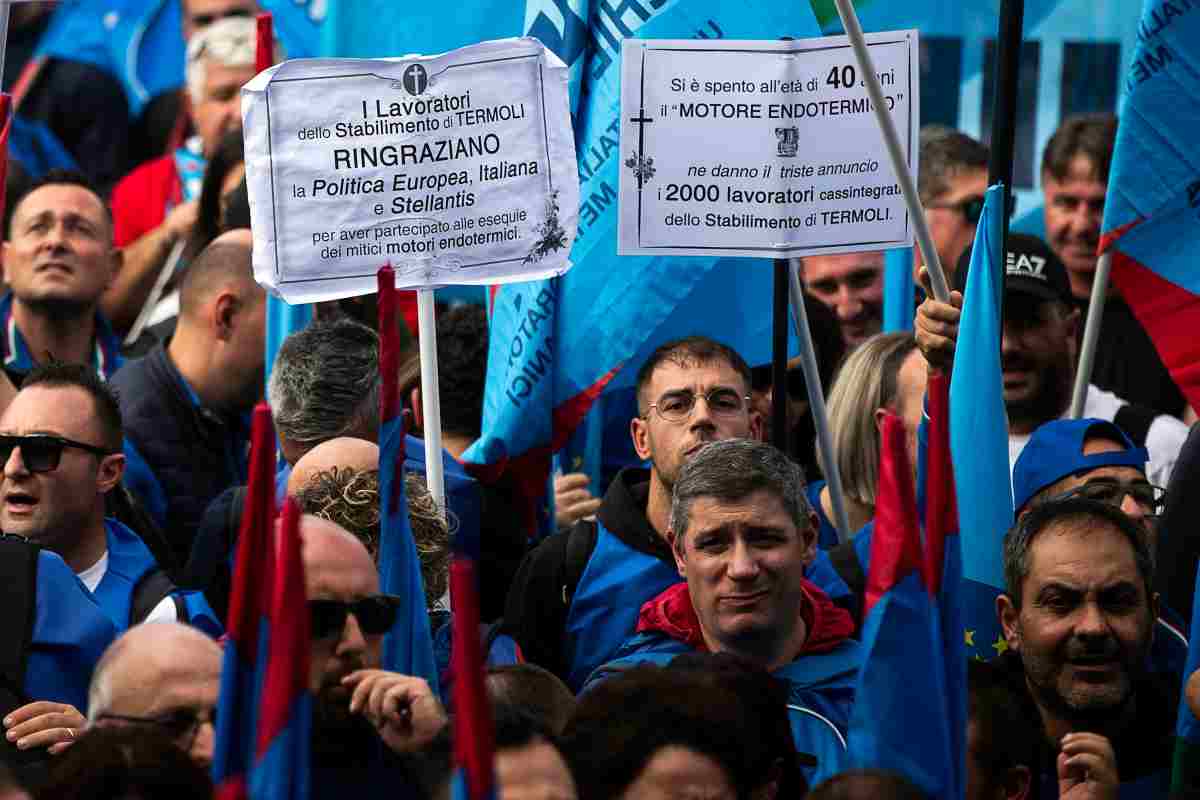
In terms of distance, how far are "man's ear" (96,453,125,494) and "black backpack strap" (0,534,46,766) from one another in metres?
0.70

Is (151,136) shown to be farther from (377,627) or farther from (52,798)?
(52,798)

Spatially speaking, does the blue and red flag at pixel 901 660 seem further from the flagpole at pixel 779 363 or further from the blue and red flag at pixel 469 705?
the flagpole at pixel 779 363

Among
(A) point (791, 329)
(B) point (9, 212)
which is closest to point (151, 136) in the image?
(B) point (9, 212)

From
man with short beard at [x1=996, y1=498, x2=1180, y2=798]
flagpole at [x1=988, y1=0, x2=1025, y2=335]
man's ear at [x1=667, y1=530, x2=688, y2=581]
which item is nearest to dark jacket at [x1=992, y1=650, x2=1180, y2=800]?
man with short beard at [x1=996, y1=498, x2=1180, y2=798]

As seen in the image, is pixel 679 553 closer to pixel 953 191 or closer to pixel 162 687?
pixel 162 687

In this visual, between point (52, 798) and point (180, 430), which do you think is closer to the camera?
point (52, 798)

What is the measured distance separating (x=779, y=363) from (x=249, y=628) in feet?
8.52

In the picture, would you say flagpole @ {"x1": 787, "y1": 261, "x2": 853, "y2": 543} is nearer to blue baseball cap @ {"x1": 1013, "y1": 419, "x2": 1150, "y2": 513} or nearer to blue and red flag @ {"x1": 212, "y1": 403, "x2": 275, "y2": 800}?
blue baseball cap @ {"x1": 1013, "y1": 419, "x2": 1150, "y2": 513}

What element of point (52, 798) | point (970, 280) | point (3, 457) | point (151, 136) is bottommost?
point (52, 798)

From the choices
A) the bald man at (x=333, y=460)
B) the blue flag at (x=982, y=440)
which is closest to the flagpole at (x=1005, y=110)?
the blue flag at (x=982, y=440)

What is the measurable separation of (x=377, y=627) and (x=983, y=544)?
64.6 inches

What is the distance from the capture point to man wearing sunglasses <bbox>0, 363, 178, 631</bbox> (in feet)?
18.2

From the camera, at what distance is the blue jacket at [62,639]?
4879 millimetres

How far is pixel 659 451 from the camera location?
5.85 meters
